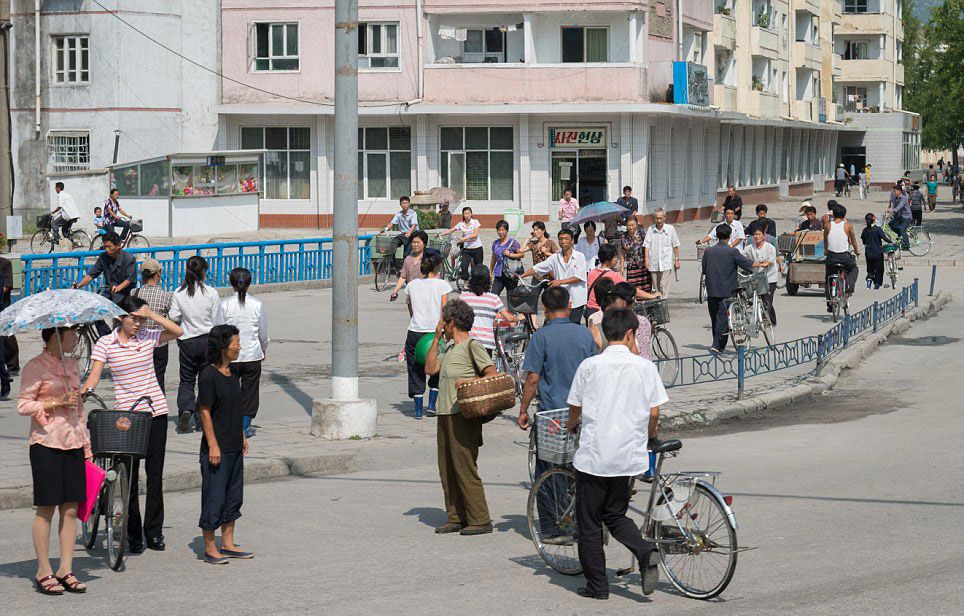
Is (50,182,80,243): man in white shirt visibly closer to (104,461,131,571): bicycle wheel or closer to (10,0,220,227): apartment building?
(10,0,220,227): apartment building

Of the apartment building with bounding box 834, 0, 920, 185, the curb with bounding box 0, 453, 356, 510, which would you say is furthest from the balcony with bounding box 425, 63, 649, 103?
the apartment building with bounding box 834, 0, 920, 185

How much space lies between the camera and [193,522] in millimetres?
9562

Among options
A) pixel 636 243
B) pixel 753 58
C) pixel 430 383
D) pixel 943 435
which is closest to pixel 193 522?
pixel 430 383

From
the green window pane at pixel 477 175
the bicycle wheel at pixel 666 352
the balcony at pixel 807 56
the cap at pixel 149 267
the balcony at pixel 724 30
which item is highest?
the balcony at pixel 807 56

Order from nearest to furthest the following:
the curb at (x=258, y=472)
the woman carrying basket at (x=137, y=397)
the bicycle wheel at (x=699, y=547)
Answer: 1. the bicycle wheel at (x=699, y=547)
2. the woman carrying basket at (x=137, y=397)
3. the curb at (x=258, y=472)

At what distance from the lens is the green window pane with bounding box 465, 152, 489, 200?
43.6 m

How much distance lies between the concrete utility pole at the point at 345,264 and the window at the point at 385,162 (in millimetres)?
31238

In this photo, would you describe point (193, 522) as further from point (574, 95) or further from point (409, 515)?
point (574, 95)

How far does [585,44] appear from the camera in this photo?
43.5 meters

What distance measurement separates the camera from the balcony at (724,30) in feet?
174

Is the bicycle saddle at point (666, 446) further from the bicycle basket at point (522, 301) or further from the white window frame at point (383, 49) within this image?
the white window frame at point (383, 49)

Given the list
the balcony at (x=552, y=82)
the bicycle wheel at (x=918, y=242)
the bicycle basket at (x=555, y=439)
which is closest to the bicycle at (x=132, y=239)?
the balcony at (x=552, y=82)

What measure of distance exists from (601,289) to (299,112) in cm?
3359

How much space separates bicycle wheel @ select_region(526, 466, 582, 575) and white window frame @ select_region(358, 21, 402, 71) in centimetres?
3635
